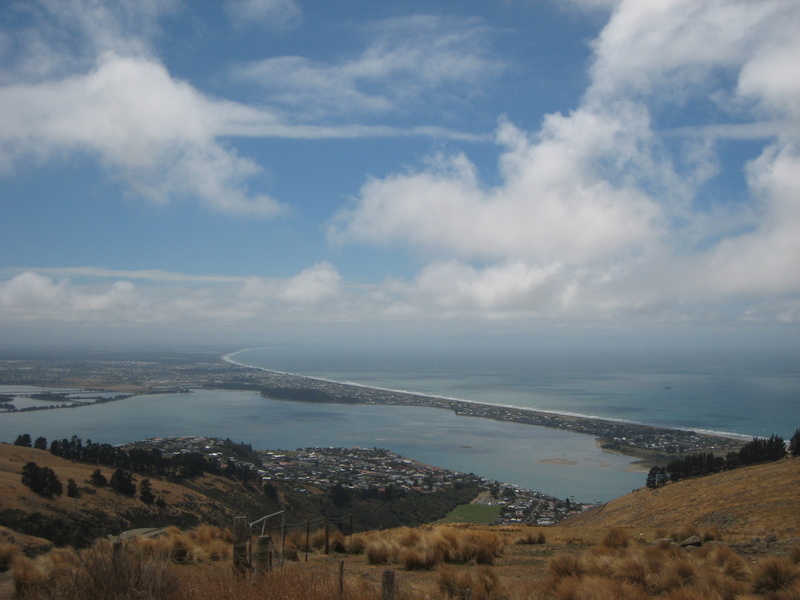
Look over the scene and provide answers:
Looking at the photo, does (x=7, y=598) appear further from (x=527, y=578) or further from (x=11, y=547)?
(x=527, y=578)

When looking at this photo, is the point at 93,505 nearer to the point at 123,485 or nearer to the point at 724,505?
the point at 123,485

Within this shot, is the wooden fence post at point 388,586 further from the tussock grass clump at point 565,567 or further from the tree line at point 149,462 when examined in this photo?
the tree line at point 149,462

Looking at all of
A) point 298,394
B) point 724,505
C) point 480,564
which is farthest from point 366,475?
point 298,394

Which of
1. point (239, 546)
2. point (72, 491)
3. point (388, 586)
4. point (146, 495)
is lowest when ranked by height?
point (146, 495)

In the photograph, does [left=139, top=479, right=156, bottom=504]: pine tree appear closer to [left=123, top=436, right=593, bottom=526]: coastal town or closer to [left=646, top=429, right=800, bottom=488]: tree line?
[left=123, top=436, right=593, bottom=526]: coastal town

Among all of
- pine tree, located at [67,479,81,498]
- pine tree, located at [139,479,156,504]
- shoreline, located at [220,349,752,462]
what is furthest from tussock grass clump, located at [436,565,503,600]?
shoreline, located at [220,349,752,462]

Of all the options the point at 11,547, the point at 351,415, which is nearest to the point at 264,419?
the point at 351,415
